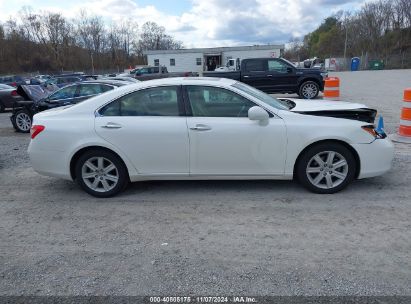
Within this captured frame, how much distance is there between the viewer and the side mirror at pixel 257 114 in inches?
169

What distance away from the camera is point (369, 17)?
74812 millimetres

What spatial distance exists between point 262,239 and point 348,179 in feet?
5.55

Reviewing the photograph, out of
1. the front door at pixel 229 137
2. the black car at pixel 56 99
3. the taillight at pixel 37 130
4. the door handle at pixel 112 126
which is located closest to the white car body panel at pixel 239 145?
the front door at pixel 229 137

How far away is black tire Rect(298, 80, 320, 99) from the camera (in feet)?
47.7

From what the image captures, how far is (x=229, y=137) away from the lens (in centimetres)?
438

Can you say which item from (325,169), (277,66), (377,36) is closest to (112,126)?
(325,169)

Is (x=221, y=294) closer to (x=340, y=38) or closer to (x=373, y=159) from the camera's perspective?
(x=373, y=159)

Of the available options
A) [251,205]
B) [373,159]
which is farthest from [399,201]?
[251,205]

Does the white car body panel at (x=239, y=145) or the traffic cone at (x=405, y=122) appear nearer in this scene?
the white car body panel at (x=239, y=145)

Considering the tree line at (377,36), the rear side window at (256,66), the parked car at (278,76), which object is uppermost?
the tree line at (377,36)

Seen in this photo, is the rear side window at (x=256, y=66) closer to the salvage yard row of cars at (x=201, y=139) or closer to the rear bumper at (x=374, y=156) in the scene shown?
the salvage yard row of cars at (x=201, y=139)

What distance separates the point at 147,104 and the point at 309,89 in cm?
1150

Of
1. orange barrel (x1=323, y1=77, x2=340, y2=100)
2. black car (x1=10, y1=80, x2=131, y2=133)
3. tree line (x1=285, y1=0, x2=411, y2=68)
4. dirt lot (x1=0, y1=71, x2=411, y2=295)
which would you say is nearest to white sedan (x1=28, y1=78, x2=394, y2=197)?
dirt lot (x1=0, y1=71, x2=411, y2=295)

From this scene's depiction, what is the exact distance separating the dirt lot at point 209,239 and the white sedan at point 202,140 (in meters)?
0.31
